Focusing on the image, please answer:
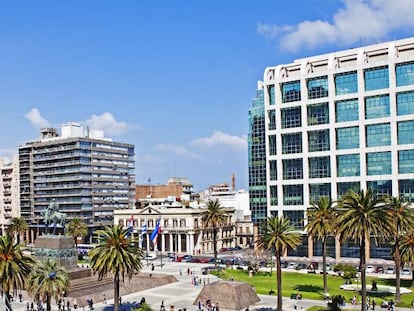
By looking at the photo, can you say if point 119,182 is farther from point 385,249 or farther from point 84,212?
point 385,249

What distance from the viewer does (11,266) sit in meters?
52.4

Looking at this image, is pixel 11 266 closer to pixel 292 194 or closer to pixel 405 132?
pixel 292 194

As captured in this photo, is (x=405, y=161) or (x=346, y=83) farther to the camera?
(x=346, y=83)

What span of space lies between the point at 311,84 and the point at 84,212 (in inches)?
3385

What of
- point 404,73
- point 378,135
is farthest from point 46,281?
point 404,73

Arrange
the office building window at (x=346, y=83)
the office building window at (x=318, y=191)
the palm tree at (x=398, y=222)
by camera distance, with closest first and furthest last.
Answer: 1. the palm tree at (x=398, y=222)
2. the office building window at (x=346, y=83)
3. the office building window at (x=318, y=191)

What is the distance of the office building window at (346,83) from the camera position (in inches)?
4486

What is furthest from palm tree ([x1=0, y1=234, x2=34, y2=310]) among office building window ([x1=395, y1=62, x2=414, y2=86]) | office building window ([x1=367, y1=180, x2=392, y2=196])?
office building window ([x1=395, y1=62, x2=414, y2=86])

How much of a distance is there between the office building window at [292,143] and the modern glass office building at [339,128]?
0.22 meters

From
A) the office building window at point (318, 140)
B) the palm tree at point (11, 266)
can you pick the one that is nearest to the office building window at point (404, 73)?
the office building window at point (318, 140)

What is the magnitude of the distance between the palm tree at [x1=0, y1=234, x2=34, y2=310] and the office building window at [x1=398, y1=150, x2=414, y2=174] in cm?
7781

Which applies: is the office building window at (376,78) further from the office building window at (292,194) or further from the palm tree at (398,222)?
the palm tree at (398,222)

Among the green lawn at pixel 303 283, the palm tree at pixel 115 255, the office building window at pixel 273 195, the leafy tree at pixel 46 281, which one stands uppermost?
the office building window at pixel 273 195

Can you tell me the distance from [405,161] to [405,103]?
11419mm
